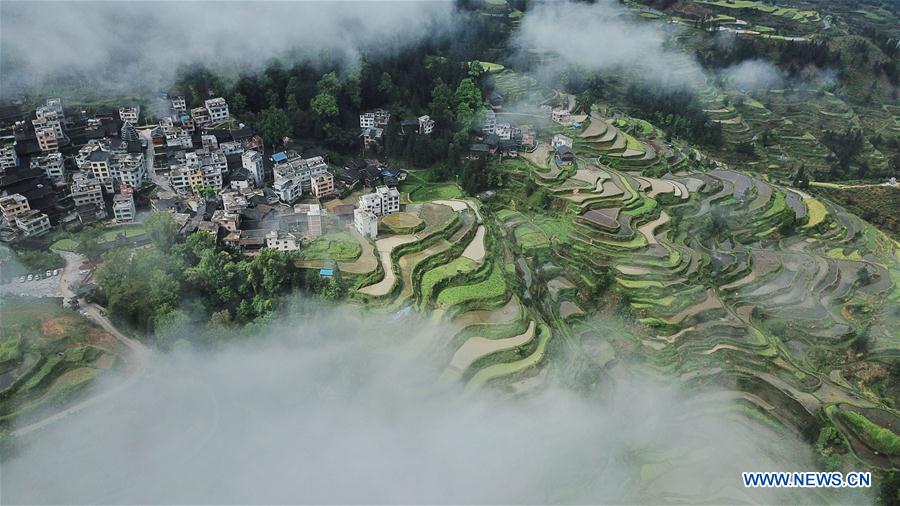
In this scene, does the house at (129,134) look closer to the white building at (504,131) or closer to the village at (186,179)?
the village at (186,179)

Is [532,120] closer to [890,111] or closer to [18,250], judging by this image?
[18,250]

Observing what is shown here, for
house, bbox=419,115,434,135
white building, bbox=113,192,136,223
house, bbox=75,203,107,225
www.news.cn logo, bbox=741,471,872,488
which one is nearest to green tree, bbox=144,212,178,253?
white building, bbox=113,192,136,223

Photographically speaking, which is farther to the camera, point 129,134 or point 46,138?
point 129,134

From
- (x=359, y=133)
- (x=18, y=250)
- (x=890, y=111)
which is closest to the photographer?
(x=18, y=250)

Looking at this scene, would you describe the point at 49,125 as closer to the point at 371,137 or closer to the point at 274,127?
the point at 274,127

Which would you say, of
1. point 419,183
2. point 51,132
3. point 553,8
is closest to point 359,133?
point 419,183

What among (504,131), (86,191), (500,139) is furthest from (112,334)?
→ (504,131)

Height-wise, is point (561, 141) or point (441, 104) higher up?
point (441, 104)
